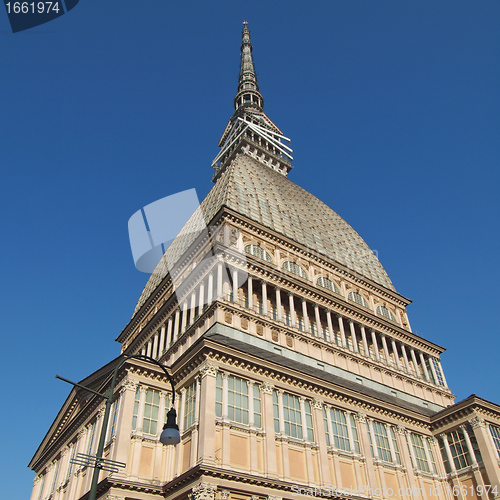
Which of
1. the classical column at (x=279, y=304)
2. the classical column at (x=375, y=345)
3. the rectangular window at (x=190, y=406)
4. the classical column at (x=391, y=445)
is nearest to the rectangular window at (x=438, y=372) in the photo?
the classical column at (x=375, y=345)

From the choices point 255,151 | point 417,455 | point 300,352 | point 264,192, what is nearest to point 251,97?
point 255,151

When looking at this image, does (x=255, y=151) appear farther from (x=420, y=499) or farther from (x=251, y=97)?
(x=420, y=499)

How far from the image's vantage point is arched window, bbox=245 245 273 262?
168 ft

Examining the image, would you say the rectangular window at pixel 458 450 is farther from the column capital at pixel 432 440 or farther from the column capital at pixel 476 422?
the column capital at pixel 476 422

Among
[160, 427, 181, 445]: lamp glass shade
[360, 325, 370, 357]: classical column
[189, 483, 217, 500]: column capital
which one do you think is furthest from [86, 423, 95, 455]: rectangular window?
[360, 325, 370, 357]: classical column

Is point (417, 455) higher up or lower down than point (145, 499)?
higher up

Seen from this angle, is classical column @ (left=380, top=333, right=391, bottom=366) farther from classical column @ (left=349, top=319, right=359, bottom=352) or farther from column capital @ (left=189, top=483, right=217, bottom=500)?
column capital @ (left=189, top=483, right=217, bottom=500)

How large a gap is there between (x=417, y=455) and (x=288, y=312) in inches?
695

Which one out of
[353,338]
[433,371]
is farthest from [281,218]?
[433,371]

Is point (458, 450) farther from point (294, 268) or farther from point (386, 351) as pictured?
point (294, 268)

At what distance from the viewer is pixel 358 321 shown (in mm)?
54000

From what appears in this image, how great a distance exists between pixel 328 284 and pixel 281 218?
11.0 m

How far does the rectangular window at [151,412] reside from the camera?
109 feet

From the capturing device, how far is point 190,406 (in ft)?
108
